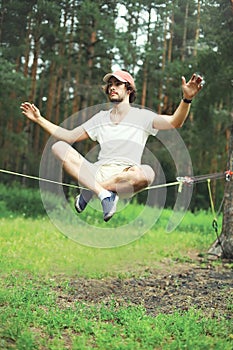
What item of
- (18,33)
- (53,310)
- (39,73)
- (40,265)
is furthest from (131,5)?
(39,73)

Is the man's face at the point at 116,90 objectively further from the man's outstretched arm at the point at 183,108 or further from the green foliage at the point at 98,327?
the green foliage at the point at 98,327

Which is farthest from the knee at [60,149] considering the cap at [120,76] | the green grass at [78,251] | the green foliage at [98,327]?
the green grass at [78,251]

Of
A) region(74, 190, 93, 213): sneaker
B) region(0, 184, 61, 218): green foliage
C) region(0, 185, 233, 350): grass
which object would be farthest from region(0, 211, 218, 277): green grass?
region(0, 184, 61, 218): green foliage

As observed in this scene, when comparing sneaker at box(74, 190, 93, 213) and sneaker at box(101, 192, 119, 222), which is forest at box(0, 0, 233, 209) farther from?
sneaker at box(101, 192, 119, 222)

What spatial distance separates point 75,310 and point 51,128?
158 cm

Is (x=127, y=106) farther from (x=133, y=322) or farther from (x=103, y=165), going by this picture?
(x=133, y=322)

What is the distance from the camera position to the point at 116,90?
443 cm

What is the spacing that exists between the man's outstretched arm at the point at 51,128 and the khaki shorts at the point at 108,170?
1.26 feet

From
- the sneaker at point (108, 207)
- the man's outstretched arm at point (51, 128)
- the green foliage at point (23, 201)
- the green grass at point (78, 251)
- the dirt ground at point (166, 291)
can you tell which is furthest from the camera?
the green foliage at point (23, 201)

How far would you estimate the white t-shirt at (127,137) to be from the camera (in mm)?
4391

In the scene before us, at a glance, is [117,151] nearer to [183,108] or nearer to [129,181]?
[129,181]

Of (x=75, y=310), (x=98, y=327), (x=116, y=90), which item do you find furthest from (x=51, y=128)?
(x=98, y=327)

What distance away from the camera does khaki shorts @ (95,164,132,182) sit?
445cm

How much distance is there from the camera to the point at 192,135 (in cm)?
1538
